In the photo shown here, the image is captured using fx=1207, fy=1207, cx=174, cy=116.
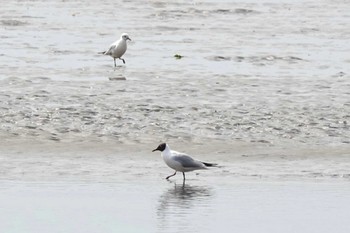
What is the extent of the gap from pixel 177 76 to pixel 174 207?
9971 mm

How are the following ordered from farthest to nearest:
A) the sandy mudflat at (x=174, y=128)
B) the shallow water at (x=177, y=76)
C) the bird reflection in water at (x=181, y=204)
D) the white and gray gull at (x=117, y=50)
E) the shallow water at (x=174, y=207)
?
1. the white and gray gull at (x=117, y=50)
2. the shallow water at (x=177, y=76)
3. the sandy mudflat at (x=174, y=128)
4. the bird reflection in water at (x=181, y=204)
5. the shallow water at (x=174, y=207)

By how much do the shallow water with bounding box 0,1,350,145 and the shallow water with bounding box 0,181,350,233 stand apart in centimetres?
313

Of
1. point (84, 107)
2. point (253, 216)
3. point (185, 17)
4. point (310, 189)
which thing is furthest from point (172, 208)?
point (185, 17)

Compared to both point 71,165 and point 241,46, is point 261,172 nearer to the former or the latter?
point 71,165

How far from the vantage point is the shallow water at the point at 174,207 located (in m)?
12.3

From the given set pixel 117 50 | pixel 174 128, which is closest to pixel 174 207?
pixel 174 128

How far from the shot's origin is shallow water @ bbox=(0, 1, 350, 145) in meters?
18.2

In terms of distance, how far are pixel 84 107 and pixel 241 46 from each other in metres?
9.49

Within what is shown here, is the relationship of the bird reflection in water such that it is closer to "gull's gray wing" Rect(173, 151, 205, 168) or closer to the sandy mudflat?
the sandy mudflat

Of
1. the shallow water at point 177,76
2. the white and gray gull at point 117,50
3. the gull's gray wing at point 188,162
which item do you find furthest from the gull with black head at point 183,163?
the white and gray gull at point 117,50

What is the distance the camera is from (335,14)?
121 feet

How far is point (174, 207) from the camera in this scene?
43.6 feet

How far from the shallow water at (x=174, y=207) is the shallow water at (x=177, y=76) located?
313 cm

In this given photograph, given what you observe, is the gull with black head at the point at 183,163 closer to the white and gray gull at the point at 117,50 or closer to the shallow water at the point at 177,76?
the shallow water at the point at 177,76
